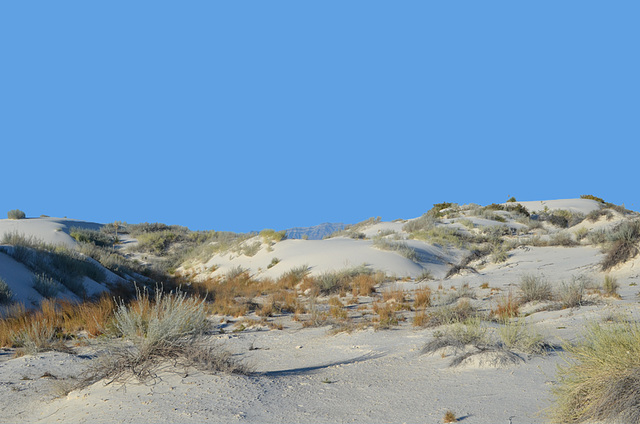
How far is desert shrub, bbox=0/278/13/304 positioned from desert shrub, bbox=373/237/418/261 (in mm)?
15241

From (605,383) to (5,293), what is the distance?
40.4 feet

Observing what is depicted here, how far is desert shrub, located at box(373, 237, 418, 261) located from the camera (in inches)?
870

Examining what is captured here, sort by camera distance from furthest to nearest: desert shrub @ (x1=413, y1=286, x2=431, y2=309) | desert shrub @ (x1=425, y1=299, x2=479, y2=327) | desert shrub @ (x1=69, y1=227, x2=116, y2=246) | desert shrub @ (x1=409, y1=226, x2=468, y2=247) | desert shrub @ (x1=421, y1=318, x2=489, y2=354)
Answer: desert shrub @ (x1=69, y1=227, x2=116, y2=246), desert shrub @ (x1=409, y1=226, x2=468, y2=247), desert shrub @ (x1=413, y1=286, x2=431, y2=309), desert shrub @ (x1=425, y1=299, x2=479, y2=327), desert shrub @ (x1=421, y1=318, x2=489, y2=354)

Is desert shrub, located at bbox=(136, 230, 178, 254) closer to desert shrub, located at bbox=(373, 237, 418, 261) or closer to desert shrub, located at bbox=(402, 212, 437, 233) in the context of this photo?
desert shrub, located at bbox=(402, 212, 437, 233)

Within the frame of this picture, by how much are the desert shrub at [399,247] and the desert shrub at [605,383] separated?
57.6 ft

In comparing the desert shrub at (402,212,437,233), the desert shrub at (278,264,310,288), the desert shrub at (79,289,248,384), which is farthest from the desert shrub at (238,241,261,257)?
the desert shrub at (79,289,248,384)

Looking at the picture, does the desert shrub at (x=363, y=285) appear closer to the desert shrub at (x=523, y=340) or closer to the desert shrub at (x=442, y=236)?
A: the desert shrub at (x=442, y=236)

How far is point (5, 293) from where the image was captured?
1156cm

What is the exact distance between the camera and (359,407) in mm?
5094

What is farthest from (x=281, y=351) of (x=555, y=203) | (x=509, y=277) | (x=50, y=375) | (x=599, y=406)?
(x=555, y=203)

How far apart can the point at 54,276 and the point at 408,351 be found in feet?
37.8

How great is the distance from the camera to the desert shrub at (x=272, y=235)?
28142mm

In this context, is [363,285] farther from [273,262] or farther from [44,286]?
[44,286]

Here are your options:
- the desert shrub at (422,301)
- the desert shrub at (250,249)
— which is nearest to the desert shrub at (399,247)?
the desert shrub at (250,249)
